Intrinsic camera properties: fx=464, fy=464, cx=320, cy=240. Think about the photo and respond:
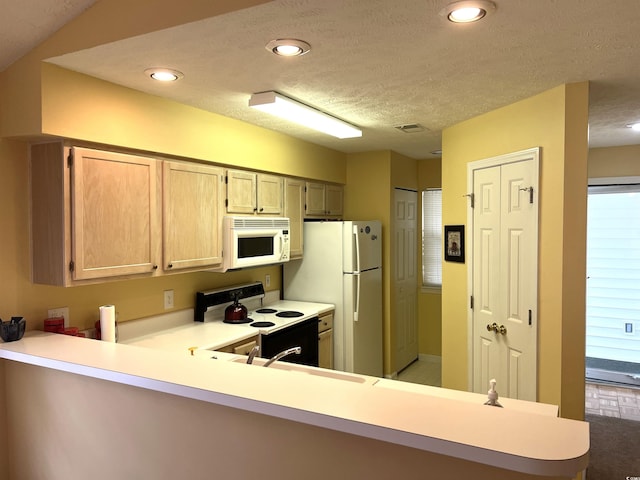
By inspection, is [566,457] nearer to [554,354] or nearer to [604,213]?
[554,354]

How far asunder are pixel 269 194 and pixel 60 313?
1850 millimetres

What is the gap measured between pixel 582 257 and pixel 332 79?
1.71m

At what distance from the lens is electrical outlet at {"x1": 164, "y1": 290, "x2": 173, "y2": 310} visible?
10.9 feet

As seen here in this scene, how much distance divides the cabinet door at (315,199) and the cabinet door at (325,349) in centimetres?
117

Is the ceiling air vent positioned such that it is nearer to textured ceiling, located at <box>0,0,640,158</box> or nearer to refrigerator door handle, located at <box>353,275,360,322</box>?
textured ceiling, located at <box>0,0,640,158</box>

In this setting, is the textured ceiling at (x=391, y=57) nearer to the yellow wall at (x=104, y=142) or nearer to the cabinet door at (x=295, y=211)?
the yellow wall at (x=104, y=142)

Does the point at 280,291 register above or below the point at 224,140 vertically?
below

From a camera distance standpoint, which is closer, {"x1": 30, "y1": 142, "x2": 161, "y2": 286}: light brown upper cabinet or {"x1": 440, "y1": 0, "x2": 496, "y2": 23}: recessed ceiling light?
{"x1": 440, "y1": 0, "x2": 496, "y2": 23}: recessed ceiling light

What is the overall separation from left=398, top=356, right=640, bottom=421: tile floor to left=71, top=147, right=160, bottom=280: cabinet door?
3348 mm

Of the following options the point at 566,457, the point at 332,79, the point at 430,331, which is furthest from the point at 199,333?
the point at 430,331

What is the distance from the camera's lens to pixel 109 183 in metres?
2.56

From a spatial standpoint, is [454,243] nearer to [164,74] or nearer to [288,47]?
[288,47]

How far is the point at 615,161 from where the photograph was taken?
16.2ft

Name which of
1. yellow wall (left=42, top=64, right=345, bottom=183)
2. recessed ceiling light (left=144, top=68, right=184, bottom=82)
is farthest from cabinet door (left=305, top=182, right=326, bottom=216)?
recessed ceiling light (left=144, top=68, right=184, bottom=82)
